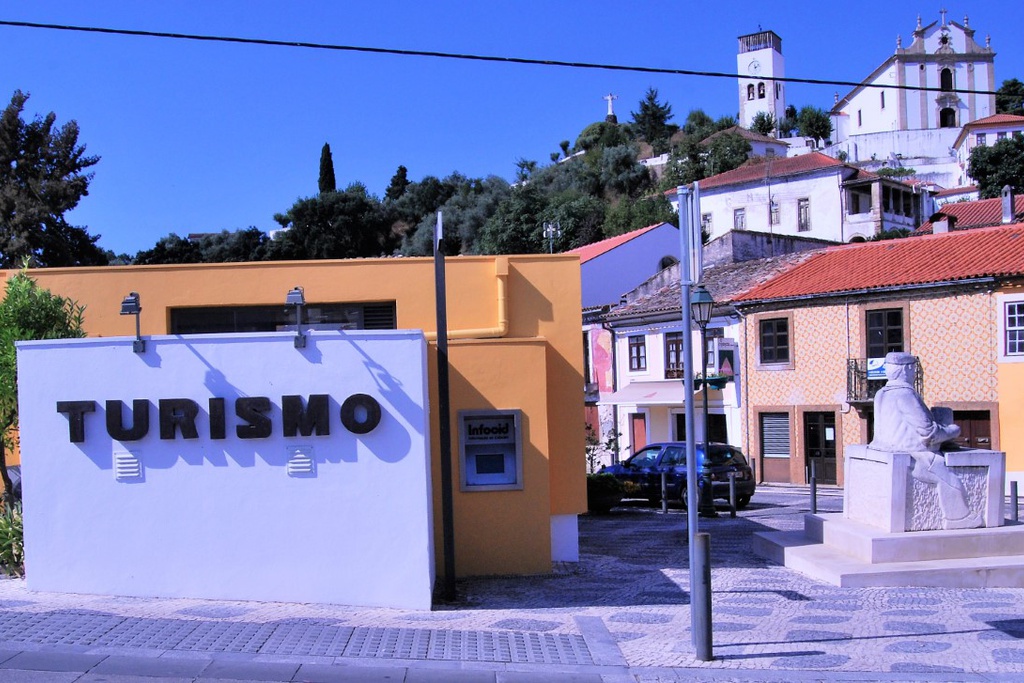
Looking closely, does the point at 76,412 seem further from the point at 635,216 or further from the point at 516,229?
the point at 635,216

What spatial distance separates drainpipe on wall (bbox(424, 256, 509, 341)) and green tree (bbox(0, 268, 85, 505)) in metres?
4.60

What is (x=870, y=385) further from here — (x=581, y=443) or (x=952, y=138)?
(x=952, y=138)

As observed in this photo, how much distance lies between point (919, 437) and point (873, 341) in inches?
697

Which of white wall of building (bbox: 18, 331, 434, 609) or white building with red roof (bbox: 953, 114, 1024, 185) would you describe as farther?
white building with red roof (bbox: 953, 114, 1024, 185)

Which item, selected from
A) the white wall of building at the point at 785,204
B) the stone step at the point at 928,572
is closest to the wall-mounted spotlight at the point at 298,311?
the stone step at the point at 928,572

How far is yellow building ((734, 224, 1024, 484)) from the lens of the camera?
1064 inches

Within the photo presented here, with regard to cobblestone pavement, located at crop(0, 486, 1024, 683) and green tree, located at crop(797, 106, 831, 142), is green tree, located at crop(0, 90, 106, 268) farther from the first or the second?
green tree, located at crop(797, 106, 831, 142)

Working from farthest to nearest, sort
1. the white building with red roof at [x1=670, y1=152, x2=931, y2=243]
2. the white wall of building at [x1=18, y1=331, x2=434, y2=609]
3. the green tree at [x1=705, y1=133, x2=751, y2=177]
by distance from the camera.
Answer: the green tree at [x1=705, y1=133, x2=751, y2=177] < the white building with red roof at [x1=670, y1=152, x2=931, y2=243] < the white wall of building at [x1=18, y1=331, x2=434, y2=609]

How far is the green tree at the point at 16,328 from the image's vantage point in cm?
1160

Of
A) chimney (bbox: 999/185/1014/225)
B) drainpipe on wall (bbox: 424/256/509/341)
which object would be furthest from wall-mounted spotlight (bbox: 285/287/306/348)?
chimney (bbox: 999/185/1014/225)

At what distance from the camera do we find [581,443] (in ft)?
46.1

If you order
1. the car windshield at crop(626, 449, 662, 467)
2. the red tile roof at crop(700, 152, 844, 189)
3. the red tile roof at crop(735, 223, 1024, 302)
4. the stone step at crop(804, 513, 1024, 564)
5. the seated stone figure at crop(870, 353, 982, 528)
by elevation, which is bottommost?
the stone step at crop(804, 513, 1024, 564)

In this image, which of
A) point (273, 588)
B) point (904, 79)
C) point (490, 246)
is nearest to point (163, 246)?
point (490, 246)

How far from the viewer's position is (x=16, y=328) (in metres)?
11.7
